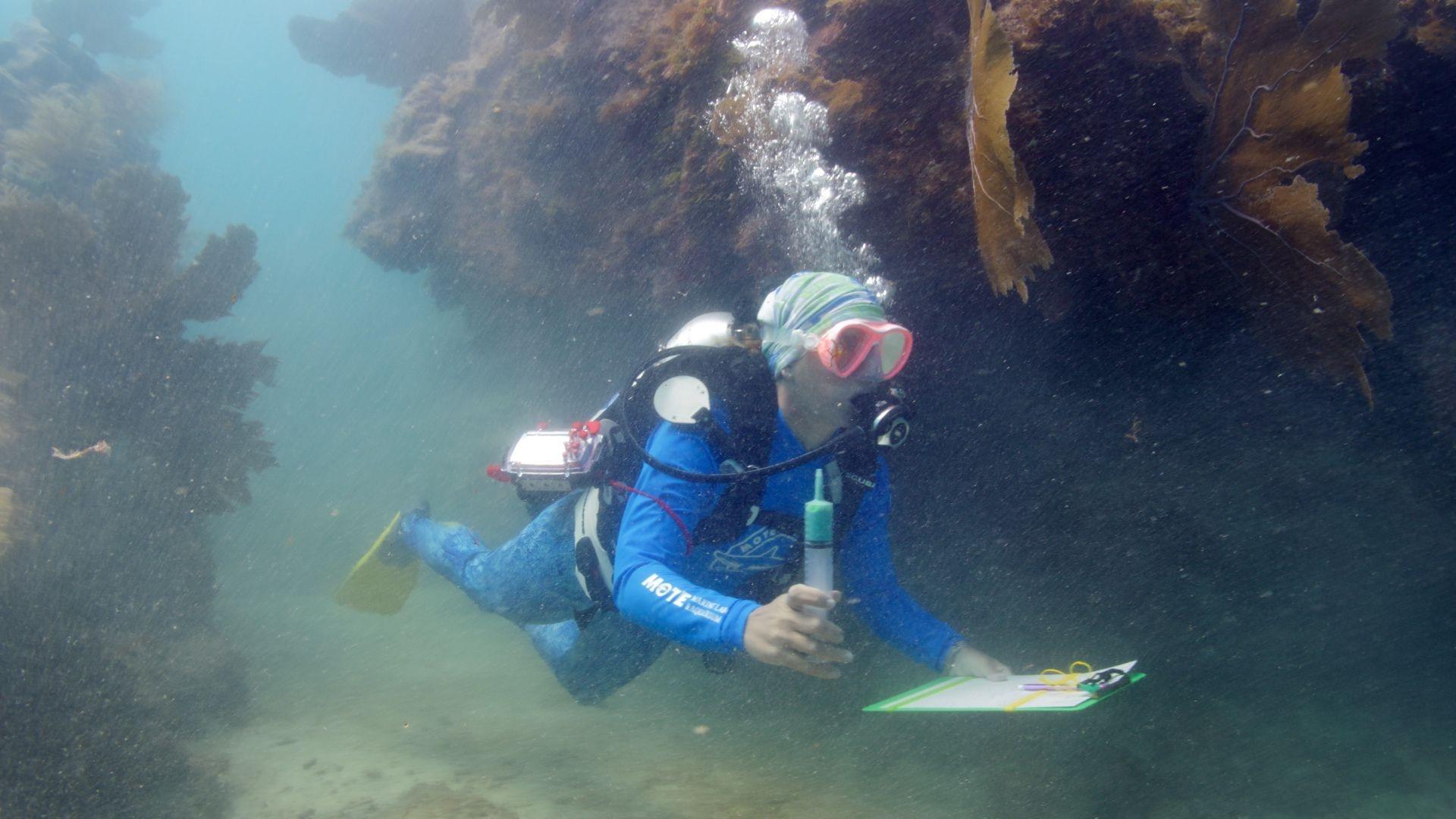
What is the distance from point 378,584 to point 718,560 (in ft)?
13.4

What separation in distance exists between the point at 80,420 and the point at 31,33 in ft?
56.1

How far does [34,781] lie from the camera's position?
475 centimetres

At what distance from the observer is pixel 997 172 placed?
11.1 feet

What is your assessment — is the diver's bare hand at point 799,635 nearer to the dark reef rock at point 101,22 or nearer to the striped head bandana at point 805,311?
the striped head bandana at point 805,311

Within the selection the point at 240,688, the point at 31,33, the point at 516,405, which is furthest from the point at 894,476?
the point at 31,33

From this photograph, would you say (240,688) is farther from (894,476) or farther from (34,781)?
(894,476)

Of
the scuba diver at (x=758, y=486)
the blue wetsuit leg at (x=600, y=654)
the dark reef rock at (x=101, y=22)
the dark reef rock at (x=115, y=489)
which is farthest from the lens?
the dark reef rock at (x=101, y=22)

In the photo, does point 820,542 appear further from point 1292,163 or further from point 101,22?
point 101,22

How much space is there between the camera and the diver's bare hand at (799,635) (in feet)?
6.80

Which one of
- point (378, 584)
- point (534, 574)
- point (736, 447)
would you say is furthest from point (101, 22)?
point (736, 447)

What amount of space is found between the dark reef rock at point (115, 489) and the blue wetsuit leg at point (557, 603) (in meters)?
2.19

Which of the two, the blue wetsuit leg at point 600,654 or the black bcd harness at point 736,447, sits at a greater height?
the black bcd harness at point 736,447

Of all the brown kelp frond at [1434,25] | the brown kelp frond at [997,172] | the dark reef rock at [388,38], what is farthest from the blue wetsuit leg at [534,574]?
the dark reef rock at [388,38]

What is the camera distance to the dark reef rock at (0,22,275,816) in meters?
5.16
